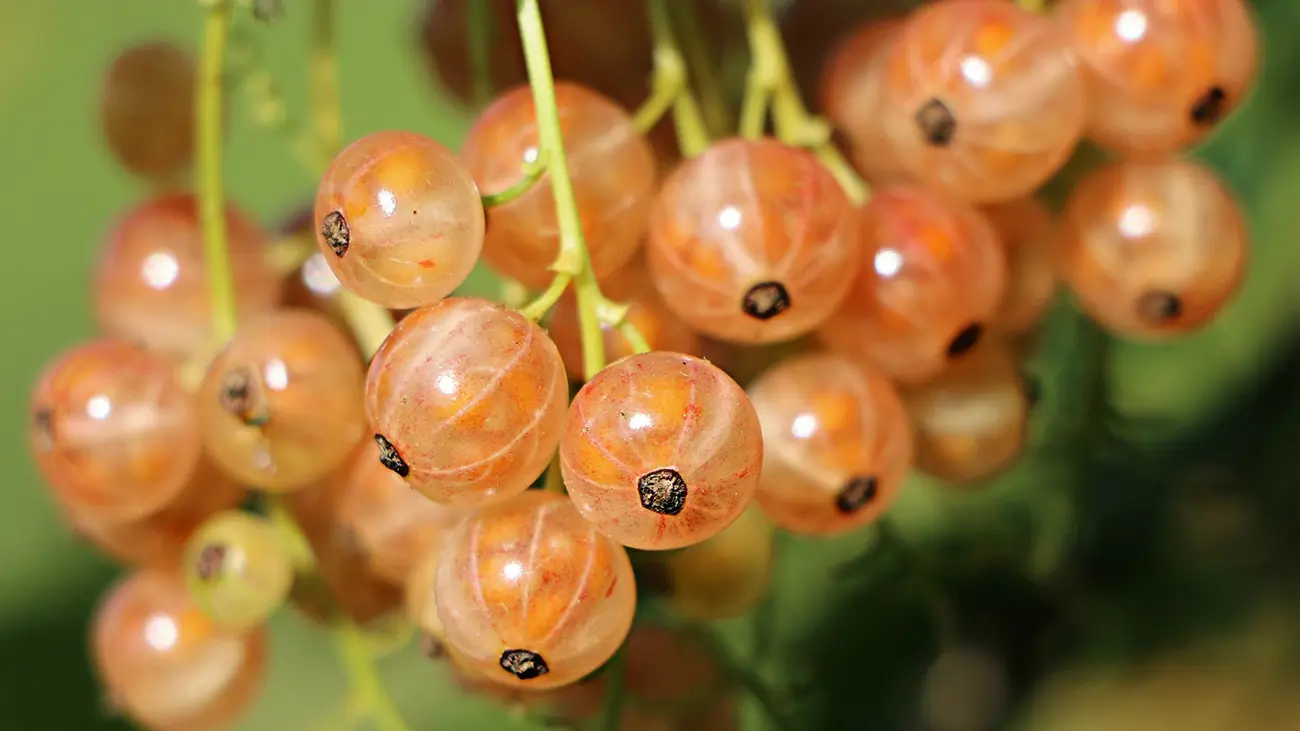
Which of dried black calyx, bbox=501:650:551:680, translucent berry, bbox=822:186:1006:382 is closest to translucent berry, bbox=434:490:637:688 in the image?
dried black calyx, bbox=501:650:551:680

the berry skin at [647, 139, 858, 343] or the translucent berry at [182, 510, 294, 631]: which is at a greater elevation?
the berry skin at [647, 139, 858, 343]

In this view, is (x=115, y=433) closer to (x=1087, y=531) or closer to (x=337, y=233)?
(x=337, y=233)

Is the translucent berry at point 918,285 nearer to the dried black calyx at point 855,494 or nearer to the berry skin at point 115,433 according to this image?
the dried black calyx at point 855,494

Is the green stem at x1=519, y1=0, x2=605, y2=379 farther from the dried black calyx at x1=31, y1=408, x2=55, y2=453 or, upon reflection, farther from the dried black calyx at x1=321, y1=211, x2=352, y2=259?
the dried black calyx at x1=31, y1=408, x2=55, y2=453

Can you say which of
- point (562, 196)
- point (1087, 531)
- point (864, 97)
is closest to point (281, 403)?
point (562, 196)

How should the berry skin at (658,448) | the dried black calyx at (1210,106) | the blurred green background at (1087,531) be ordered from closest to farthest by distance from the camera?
the berry skin at (658,448) → the dried black calyx at (1210,106) → the blurred green background at (1087,531)

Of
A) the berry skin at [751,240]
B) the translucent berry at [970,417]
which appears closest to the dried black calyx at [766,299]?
the berry skin at [751,240]

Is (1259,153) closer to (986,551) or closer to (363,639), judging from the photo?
(986,551)
